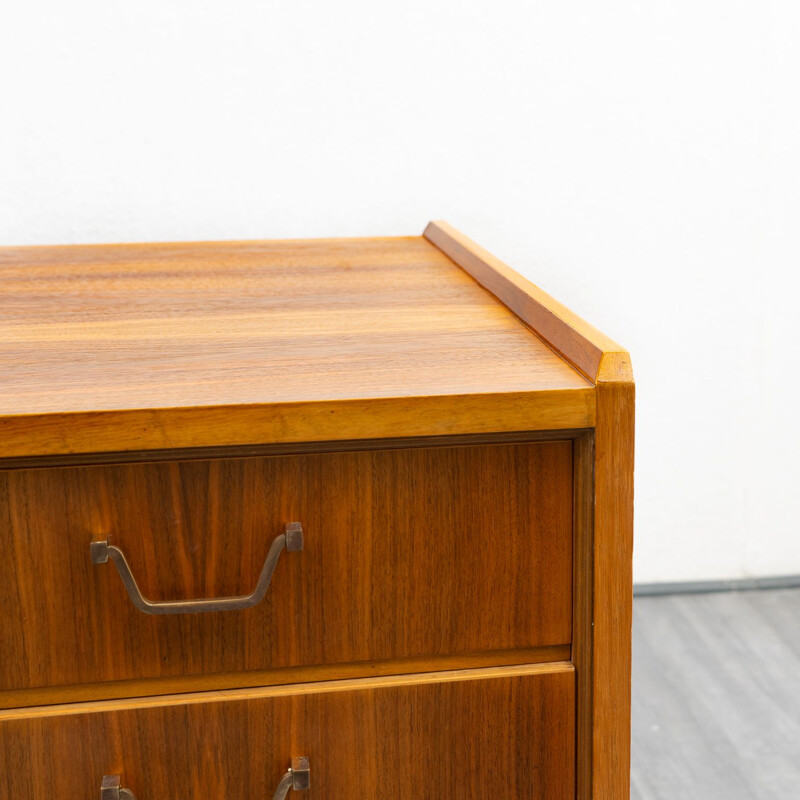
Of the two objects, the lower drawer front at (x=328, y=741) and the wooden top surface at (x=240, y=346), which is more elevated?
the wooden top surface at (x=240, y=346)

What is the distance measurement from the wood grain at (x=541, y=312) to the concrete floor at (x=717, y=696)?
62 cm

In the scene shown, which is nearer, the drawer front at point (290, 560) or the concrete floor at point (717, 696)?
the drawer front at point (290, 560)

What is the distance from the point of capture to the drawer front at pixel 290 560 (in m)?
0.60

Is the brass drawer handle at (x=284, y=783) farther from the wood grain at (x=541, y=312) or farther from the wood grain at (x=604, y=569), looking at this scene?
the wood grain at (x=541, y=312)

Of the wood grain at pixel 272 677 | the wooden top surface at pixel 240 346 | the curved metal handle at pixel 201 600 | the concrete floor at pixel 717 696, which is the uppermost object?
the wooden top surface at pixel 240 346

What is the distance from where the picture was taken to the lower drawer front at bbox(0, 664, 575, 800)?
630mm

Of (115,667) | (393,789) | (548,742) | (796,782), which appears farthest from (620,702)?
(796,782)

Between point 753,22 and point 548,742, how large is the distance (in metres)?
1.03

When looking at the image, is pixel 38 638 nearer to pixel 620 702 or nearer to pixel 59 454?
pixel 59 454

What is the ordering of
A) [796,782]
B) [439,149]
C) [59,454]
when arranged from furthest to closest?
[439,149], [796,782], [59,454]

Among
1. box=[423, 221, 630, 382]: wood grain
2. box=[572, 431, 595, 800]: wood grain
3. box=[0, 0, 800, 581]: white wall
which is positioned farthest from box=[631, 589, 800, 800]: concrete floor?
box=[423, 221, 630, 382]: wood grain

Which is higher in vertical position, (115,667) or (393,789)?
(115,667)

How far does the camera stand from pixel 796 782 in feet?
3.63

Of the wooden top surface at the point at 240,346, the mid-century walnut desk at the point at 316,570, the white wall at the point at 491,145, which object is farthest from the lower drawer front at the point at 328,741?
the white wall at the point at 491,145
